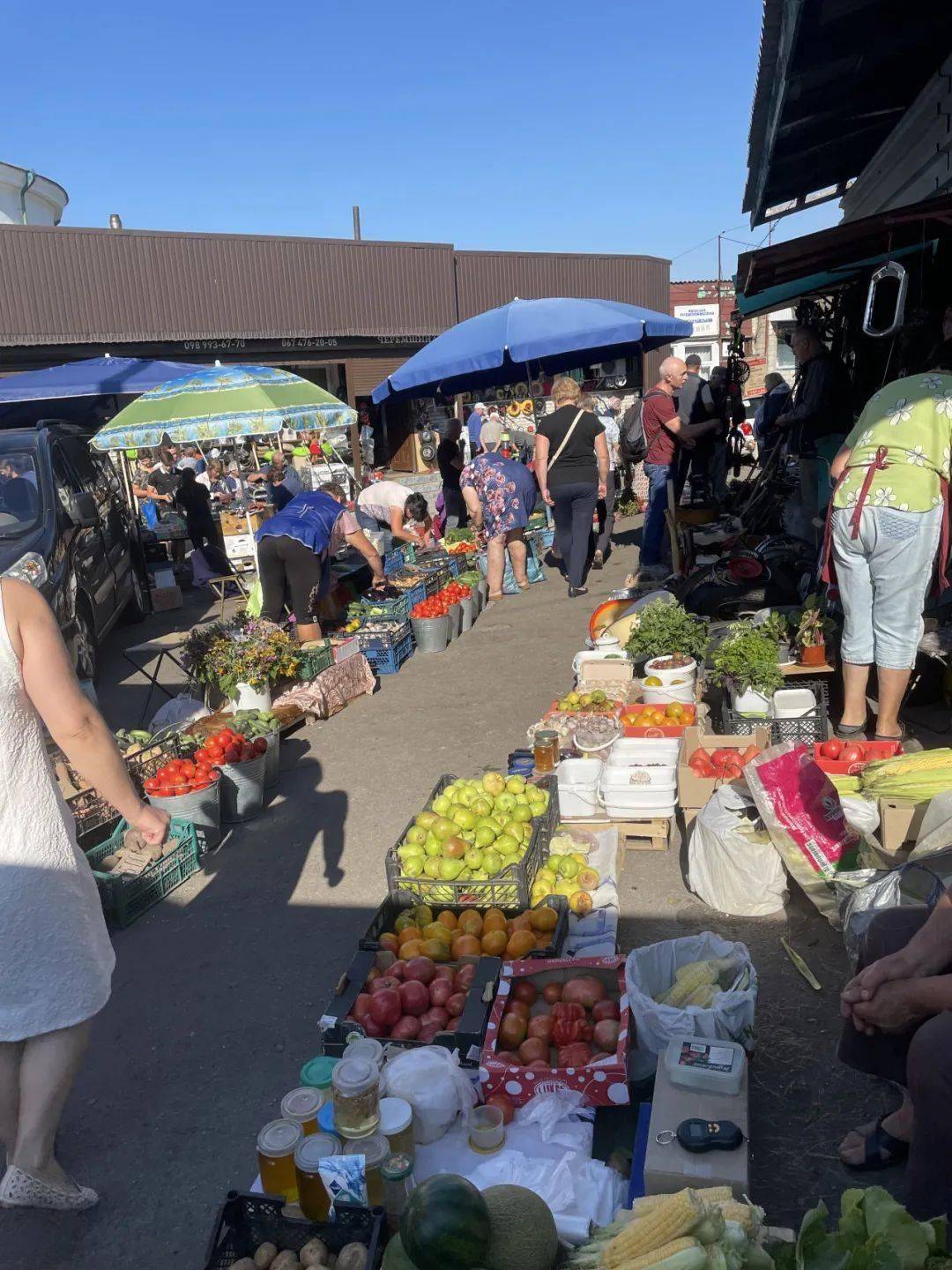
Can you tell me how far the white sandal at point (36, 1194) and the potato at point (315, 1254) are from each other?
1.04m

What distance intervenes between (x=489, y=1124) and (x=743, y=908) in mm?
1779

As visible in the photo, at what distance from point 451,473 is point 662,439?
4.76m

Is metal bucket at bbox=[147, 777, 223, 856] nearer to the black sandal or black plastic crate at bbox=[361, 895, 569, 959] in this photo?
black plastic crate at bbox=[361, 895, 569, 959]

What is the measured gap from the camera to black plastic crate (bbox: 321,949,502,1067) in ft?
9.99

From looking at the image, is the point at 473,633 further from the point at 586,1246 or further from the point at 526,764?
the point at 586,1246

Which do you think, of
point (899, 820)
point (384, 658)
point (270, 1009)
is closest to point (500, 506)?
point (384, 658)

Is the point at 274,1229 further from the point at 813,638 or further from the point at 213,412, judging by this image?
the point at 213,412

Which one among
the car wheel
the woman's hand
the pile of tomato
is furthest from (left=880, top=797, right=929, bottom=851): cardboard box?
the car wheel

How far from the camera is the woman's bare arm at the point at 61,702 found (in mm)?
2432

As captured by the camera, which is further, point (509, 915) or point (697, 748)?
point (697, 748)

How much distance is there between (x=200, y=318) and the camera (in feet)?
70.9

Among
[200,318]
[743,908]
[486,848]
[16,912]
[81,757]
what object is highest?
[200,318]

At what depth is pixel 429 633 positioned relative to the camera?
8.73 m

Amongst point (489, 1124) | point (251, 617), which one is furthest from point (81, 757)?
point (251, 617)
